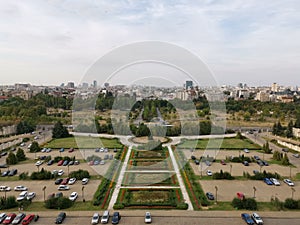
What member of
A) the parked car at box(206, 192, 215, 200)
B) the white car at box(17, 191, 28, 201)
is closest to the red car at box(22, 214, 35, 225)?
the white car at box(17, 191, 28, 201)

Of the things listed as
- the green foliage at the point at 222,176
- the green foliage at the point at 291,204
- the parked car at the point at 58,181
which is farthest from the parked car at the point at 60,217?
the green foliage at the point at 291,204

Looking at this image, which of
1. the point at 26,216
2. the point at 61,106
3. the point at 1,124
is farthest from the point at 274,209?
the point at 61,106

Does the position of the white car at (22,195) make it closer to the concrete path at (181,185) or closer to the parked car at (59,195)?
the parked car at (59,195)

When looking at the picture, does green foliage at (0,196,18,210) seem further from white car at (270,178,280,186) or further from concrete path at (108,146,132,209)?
white car at (270,178,280,186)

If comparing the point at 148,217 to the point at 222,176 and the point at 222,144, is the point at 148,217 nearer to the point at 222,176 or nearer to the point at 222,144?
the point at 222,176

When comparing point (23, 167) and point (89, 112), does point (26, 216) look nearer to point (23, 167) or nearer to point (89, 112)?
point (23, 167)

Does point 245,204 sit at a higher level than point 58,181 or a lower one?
higher

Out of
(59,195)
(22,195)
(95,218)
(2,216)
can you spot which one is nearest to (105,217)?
(95,218)
